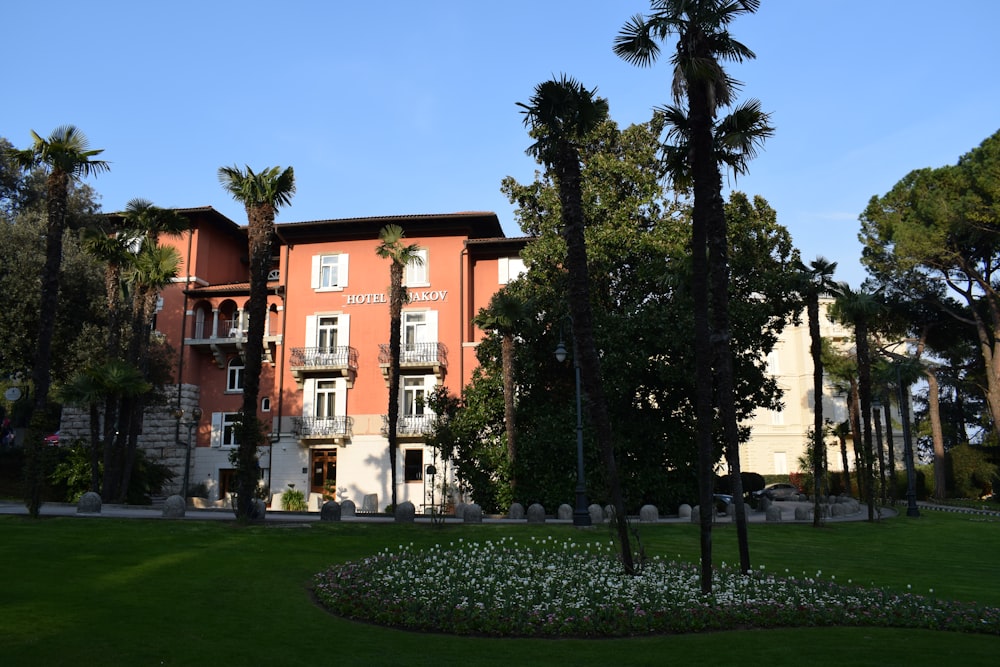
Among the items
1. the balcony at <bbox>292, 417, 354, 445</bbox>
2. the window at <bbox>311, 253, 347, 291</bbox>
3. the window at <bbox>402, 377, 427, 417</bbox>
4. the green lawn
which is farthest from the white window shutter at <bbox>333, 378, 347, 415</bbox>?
the green lawn

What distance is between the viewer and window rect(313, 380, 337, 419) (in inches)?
1633

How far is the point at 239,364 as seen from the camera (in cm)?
4406

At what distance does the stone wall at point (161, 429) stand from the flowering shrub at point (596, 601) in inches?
1200

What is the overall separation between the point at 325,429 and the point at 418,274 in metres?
9.27

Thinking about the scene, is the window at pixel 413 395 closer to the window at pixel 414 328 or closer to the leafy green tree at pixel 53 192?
the window at pixel 414 328

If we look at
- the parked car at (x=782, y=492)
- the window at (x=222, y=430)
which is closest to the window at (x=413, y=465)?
the window at (x=222, y=430)

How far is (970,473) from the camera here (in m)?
51.8

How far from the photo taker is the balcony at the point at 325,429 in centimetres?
4016

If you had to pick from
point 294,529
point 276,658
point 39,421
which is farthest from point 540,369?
point 276,658

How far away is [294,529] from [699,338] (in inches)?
488

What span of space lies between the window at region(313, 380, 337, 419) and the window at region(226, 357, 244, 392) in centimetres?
520

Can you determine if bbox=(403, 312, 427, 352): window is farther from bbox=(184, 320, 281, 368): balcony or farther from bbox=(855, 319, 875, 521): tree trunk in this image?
bbox=(855, 319, 875, 521): tree trunk

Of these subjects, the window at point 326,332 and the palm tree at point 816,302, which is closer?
the palm tree at point 816,302

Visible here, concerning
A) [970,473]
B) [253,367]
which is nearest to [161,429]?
[253,367]
